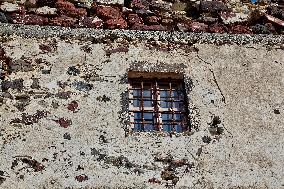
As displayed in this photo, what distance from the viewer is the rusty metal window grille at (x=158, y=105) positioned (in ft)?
16.9

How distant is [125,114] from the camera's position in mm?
5012

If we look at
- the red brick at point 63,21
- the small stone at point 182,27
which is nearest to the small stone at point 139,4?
the small stone at point 182,27

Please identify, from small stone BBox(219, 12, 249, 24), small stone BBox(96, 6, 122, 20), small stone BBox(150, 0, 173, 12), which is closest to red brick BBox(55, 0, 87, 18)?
small stone BBox(96, 6, 122, 20)

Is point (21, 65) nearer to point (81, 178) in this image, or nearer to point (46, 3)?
point (46, 3)

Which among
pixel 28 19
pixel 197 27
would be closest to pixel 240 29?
pixel 197 27

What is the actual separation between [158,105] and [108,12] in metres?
1.45

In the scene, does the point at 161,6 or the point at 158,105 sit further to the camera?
the point at 161,6

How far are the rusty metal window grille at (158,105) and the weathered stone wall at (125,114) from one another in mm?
147

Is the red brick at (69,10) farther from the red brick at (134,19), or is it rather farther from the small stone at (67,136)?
the small stone at (67,136)

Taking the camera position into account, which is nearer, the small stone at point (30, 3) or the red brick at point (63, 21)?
the red brick at point (63, 21)

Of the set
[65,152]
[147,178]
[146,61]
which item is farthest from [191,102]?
[65,152]

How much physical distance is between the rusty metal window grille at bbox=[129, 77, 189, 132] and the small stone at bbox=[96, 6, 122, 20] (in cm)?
96

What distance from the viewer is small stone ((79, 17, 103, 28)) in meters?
5.87

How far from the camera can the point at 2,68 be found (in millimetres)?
5207
